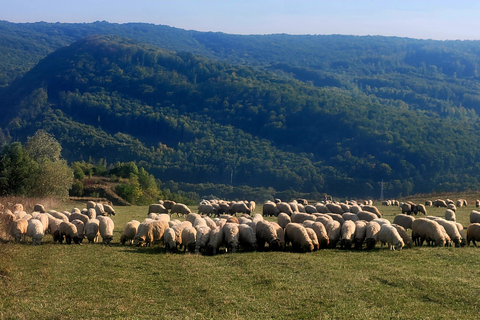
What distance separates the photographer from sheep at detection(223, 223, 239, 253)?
748 inches

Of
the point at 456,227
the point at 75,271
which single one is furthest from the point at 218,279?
the point at 456,227

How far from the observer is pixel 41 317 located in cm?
1149

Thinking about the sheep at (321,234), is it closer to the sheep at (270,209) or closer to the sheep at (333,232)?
the sheep at (333,232)

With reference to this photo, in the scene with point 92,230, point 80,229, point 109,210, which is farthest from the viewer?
point 109,210

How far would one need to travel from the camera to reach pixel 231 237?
62.7 ft

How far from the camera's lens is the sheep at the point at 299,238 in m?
18.7

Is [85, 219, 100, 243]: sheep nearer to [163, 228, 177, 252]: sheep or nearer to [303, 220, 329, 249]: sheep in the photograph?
[163, 228, 177, 252]: sheep

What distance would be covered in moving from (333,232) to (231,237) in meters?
4.13

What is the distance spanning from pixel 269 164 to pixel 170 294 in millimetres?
117602

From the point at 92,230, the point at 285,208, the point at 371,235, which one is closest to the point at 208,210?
the point at 285,208

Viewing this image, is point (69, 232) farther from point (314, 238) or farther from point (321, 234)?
point (321, 234)

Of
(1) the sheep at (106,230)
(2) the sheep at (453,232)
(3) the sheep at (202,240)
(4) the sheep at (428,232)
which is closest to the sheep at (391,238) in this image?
(4) the sheep at (428,232)

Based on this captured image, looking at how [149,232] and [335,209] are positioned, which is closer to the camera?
[149,232]

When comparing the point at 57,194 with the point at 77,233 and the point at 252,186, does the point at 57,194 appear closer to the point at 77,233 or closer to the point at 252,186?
the point at 77,233
